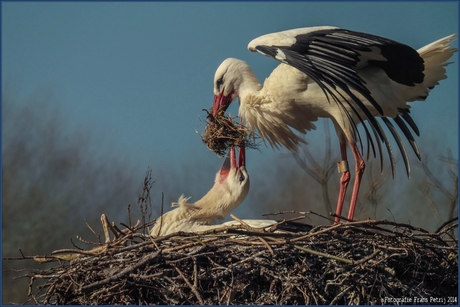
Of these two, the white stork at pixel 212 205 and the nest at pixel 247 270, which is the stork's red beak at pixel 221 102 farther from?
the nest at pixel 247 270

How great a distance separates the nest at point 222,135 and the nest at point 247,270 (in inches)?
52.8

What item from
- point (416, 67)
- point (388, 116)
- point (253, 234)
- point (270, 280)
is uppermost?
point (416, 67)

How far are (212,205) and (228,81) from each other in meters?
1.33

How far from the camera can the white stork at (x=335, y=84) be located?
5.78m

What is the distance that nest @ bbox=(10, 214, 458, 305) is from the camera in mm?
4867

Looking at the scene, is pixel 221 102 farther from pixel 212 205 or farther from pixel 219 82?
pixel 212 205

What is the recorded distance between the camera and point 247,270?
16.1 feet

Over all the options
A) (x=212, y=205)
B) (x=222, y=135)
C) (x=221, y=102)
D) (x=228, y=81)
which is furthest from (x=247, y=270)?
(x=228, y=81)

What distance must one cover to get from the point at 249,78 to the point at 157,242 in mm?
2480

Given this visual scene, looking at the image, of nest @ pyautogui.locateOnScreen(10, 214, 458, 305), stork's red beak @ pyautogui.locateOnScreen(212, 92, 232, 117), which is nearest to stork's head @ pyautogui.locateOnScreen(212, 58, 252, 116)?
stork's red beak @ pyautogui.locateOnScreen(212, 92, 232, 117)

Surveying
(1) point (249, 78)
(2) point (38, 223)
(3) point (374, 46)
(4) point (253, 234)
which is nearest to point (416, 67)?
(3) point (374, 46)

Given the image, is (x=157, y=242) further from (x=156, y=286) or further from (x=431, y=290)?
(x=431, y=290)

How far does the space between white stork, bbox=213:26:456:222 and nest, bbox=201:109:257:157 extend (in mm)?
273

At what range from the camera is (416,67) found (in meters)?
6.27
